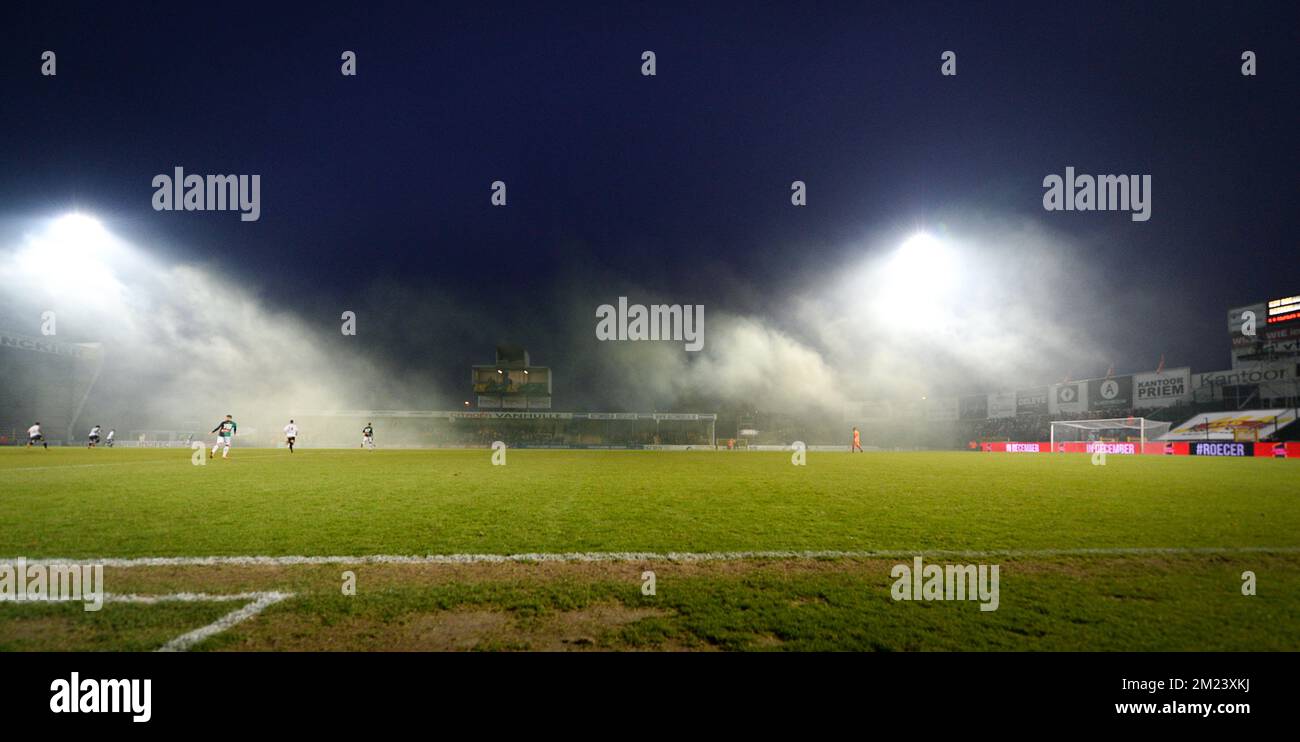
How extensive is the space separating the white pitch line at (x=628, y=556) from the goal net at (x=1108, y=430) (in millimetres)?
48125

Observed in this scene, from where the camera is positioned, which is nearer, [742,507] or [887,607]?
[887,607]

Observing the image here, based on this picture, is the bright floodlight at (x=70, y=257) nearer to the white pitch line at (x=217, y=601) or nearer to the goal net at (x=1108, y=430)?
the white pitch line at (x=217, y=601)

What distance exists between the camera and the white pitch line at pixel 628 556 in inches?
170

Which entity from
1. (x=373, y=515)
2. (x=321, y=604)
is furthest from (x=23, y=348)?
(x=321, y=604)

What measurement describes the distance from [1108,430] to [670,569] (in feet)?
185

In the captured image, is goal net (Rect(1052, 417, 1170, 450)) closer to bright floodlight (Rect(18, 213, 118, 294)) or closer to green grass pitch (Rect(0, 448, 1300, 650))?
green grass pitch (Rect(0, 448, 1300, 650))

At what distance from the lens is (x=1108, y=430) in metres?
43.1

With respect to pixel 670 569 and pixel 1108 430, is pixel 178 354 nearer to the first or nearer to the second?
pixel 670 569

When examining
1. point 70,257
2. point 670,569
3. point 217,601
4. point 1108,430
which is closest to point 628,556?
point 670,569

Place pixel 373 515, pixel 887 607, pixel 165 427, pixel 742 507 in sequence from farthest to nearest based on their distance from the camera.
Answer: pixel 165 427, pixel 742 507, pixel 373 515, pixel 887 607

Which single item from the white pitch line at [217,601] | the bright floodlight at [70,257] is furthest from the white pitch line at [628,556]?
the bright floodlight at [70,257]
